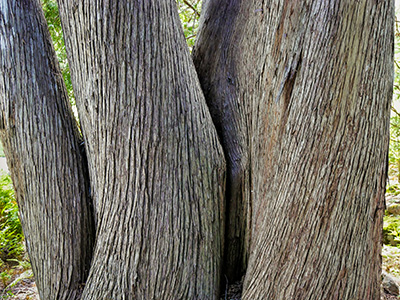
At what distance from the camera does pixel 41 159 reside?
2.64 metres

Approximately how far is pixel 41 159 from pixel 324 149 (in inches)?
74.6

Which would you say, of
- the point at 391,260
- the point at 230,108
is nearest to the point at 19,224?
the point at 230,108

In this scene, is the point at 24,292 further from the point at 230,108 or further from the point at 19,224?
the point at 230,108

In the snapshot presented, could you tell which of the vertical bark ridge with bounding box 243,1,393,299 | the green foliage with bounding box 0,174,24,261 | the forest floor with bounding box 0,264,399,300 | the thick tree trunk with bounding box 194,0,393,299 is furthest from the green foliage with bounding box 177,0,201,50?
the green foliage with bounding box 0,174,24,261

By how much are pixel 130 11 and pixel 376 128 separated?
1.68 metres

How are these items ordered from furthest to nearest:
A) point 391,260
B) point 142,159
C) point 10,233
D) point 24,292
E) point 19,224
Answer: point 19,224 < point 10,233 < point 391,260 < point 24,292 < point 142,159

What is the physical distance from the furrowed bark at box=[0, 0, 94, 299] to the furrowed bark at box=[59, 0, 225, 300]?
0.81 feet

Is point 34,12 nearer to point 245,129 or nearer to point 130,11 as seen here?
point 130,11

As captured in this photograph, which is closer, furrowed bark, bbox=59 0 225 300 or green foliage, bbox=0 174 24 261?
furrowed bark, bbox=59 0 225 300

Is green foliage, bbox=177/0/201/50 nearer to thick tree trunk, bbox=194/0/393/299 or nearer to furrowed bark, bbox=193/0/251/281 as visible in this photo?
furrowed bark, bbox=193/0/251/281

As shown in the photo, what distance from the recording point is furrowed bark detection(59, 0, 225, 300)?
2.44 meters

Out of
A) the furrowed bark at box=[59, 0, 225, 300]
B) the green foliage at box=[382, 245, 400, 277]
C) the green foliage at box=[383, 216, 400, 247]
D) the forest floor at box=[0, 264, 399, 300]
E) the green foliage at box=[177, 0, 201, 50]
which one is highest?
the green foliage at box=[177, 0, 201, 50]

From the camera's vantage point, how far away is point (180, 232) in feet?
8.09

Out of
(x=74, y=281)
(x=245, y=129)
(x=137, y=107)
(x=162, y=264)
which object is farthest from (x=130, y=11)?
(x=74, y=281)
